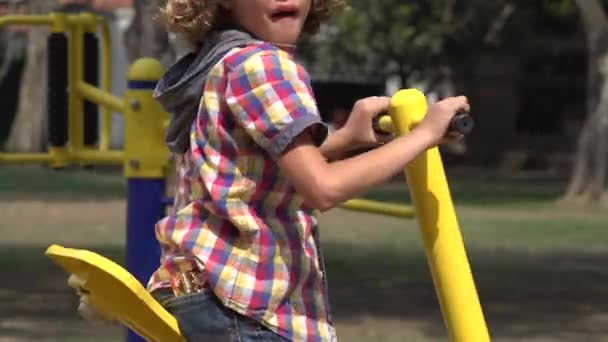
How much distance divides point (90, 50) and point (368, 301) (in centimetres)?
297

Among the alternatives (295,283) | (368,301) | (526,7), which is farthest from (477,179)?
(295,283)

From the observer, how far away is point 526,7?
31391 mm

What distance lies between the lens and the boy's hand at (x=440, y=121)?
3102 mm

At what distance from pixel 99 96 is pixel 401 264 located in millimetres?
5622

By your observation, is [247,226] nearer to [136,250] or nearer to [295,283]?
[295,283]

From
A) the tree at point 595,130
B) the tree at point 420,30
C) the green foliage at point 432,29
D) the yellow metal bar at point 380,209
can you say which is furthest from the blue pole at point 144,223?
the tree at point 420,30

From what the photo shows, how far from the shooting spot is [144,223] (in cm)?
600

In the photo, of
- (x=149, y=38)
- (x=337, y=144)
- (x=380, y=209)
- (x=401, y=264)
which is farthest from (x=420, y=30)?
(x=337, y=144)

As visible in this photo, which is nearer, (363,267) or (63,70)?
(63,70)

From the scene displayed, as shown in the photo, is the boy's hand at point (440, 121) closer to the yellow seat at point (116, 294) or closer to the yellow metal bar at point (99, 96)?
the yellow seat at point (116, 294)

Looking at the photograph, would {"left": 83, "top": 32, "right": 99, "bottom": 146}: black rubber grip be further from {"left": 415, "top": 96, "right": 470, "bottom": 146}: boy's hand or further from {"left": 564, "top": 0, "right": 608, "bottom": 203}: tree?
{"left": 564, "top": 0, "right": 608, "bottom": 203}: tree

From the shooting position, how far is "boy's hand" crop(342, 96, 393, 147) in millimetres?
3322

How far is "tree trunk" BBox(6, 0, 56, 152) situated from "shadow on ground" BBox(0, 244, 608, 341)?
1941cm

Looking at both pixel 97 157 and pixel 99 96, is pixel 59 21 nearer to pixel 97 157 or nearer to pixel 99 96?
pixel 99 96
